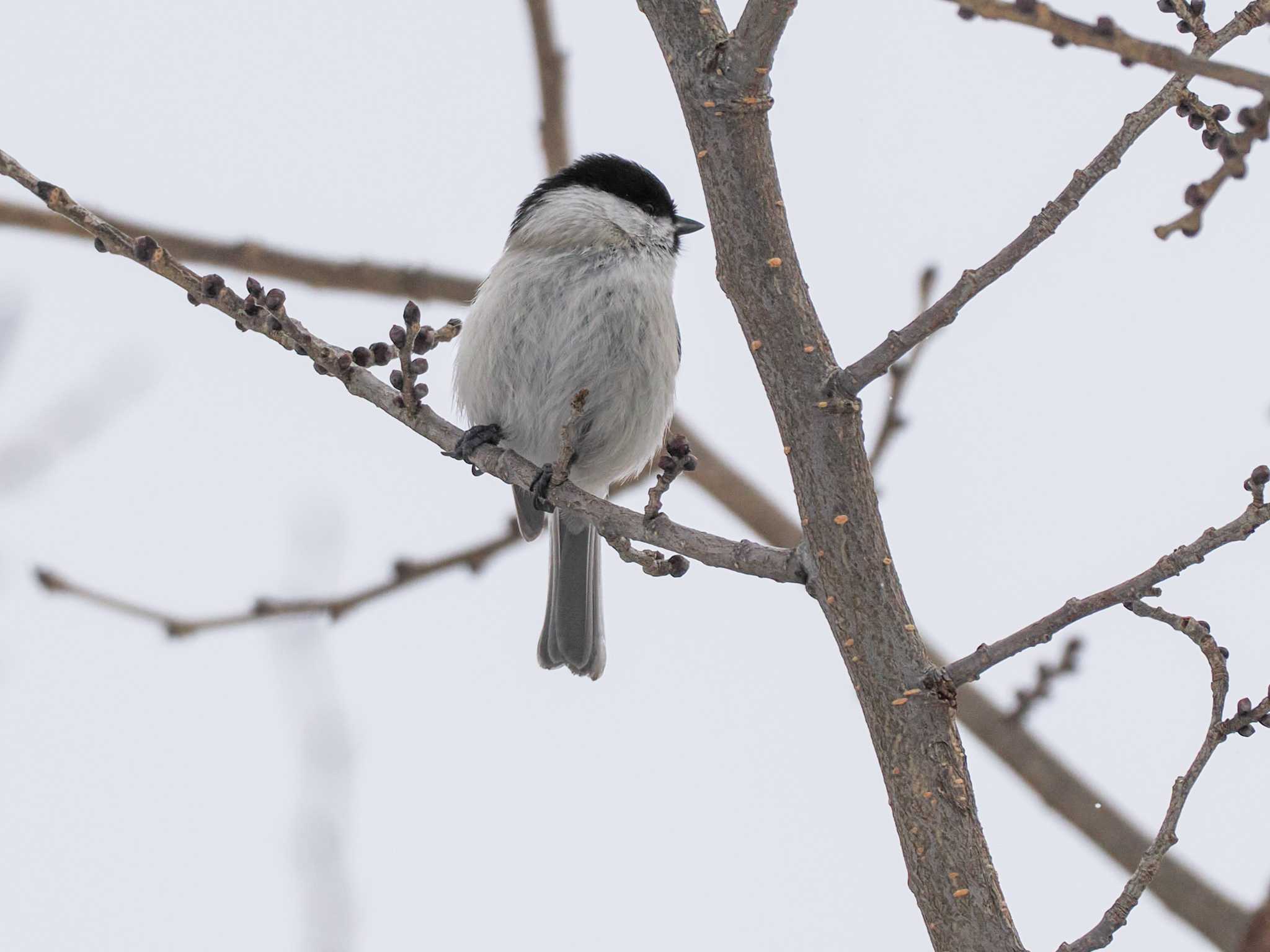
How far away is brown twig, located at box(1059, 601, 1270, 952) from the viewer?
1.81 m

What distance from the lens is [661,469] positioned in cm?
264

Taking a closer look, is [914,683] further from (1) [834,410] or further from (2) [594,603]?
(2) [594,603]

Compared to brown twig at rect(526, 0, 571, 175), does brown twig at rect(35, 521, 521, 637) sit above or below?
below

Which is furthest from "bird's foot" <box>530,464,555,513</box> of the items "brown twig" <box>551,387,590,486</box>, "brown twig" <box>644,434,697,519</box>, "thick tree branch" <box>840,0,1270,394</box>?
"thick tree branch" <box>840,0,1270,394</box>

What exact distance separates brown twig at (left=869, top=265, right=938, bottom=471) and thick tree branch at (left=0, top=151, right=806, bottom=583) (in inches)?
33.9

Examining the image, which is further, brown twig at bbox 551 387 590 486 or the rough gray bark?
brown twig at bbox 551 387 590 486

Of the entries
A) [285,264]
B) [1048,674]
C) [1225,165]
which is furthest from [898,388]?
[285,264]

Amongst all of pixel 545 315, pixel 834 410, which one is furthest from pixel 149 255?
pixel 545 315

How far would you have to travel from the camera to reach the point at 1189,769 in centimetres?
183

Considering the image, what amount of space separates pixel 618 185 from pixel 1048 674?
217cm

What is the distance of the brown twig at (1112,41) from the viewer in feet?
4.09

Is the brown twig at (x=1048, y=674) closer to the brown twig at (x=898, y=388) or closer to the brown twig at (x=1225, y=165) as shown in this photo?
the brown twig at (x=898, y=388)

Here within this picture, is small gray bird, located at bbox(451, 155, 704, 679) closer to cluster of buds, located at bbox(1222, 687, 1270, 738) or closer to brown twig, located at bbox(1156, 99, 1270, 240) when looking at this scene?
brown twig, located at bbox(1156, 99, 1270, 240)

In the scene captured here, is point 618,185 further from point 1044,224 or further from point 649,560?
point 1044,224
